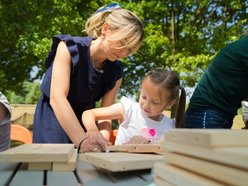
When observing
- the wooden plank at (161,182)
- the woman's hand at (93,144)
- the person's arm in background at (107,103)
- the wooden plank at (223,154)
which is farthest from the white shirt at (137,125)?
the wooden plank at (223,154)

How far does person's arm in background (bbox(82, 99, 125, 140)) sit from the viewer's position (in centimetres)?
201

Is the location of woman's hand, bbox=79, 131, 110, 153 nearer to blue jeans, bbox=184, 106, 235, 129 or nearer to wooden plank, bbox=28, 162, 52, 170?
wooden plank, bbox=28, 162, 52, 170

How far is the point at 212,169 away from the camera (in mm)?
585

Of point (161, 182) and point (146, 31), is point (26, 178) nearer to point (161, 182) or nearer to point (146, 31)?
point (161, 182)

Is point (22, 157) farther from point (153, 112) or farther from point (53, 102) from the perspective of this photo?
point (153, 112)

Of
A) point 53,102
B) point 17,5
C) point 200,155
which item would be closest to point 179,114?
point 53,102

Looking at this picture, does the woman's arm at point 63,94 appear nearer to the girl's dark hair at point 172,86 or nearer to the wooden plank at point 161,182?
the girl's dark hair at point 172,86

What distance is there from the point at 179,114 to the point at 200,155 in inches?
79.6

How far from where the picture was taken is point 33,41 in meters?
7.32

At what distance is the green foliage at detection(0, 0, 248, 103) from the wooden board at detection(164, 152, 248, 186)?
6716 mm

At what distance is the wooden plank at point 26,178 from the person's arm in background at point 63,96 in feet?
2.34

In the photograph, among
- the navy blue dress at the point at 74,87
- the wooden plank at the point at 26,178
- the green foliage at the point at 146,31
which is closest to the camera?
the wooden plank at the point at 26,178

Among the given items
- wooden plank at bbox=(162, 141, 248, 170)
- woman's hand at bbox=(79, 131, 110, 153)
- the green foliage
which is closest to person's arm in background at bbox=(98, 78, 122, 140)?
woman's hand at bbox=(79, 131, 110, 153)

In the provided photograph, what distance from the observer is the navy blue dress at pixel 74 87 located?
81.4 inches
